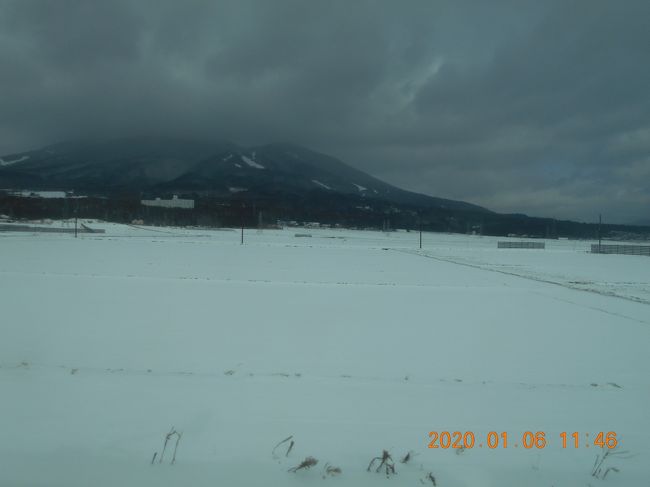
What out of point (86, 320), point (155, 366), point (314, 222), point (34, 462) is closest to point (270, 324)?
point (155, 366)

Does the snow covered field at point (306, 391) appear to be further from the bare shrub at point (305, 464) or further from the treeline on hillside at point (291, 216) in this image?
the treeline on hillside at point (291, 216)

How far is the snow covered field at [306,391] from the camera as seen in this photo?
3.62 meters

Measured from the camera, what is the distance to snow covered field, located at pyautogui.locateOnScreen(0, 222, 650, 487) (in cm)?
362

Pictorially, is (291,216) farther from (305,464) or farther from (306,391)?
(305,464)

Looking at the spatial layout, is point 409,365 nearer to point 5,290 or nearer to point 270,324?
point 270,324

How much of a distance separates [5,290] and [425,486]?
12.9m

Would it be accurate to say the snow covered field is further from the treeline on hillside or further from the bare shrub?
the treeline on hillside

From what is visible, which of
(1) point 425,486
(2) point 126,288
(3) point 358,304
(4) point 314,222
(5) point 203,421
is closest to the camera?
(1) point 425,486

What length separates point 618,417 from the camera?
468 centimetres

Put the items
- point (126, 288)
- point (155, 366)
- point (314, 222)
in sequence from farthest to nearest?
1. point (314, 222)
2. point (126, 288)
3. point (155, 366)

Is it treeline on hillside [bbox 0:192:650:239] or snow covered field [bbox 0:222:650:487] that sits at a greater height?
treeline on hillside [bbox 0:192:650:239]

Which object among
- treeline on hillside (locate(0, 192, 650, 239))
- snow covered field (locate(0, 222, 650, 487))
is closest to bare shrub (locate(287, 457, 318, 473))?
snow covered field (locate(0, 222, 650, 487))

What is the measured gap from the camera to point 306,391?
5.08 metres

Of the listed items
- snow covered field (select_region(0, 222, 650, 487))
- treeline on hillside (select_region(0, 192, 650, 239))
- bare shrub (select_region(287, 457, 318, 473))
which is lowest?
bare shrub (select_region(287, 457, 318, 473))
